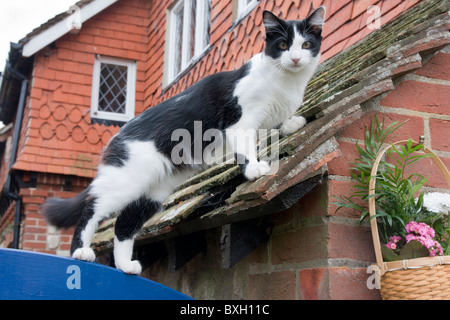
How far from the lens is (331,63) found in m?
3.76

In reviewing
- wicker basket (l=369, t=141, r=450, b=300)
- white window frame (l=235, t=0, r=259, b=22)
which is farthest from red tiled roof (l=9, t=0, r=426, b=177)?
wicker basket (l=369, t=141, r=450, b=300)

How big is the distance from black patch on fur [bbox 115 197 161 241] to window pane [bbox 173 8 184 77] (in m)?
5.10

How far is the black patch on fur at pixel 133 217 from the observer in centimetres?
307

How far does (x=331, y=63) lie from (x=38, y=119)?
227 inches

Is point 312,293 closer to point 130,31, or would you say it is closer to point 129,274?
point 129,274

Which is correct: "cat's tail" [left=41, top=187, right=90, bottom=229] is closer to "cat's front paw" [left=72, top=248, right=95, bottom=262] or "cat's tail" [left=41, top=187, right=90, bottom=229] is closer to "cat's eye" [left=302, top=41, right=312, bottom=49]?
"cat's front paw" [left=72, top=248, right=95, bottom=262]

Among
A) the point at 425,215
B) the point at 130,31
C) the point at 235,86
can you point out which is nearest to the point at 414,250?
the point at 425,215

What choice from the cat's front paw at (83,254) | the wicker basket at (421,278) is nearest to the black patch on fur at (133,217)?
the cat's front paw at (83,254)

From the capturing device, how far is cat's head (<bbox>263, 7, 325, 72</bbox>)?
278 cm

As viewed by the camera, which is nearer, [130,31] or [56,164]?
[56,164]

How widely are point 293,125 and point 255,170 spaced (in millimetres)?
430

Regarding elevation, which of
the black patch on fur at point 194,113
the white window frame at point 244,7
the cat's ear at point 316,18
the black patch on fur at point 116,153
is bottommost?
the black patch on fur at point 116,153

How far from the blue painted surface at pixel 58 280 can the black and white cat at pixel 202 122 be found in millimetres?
301

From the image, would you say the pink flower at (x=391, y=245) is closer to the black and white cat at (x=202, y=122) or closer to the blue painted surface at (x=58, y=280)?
the black and white cat at (x=202, y=122)
